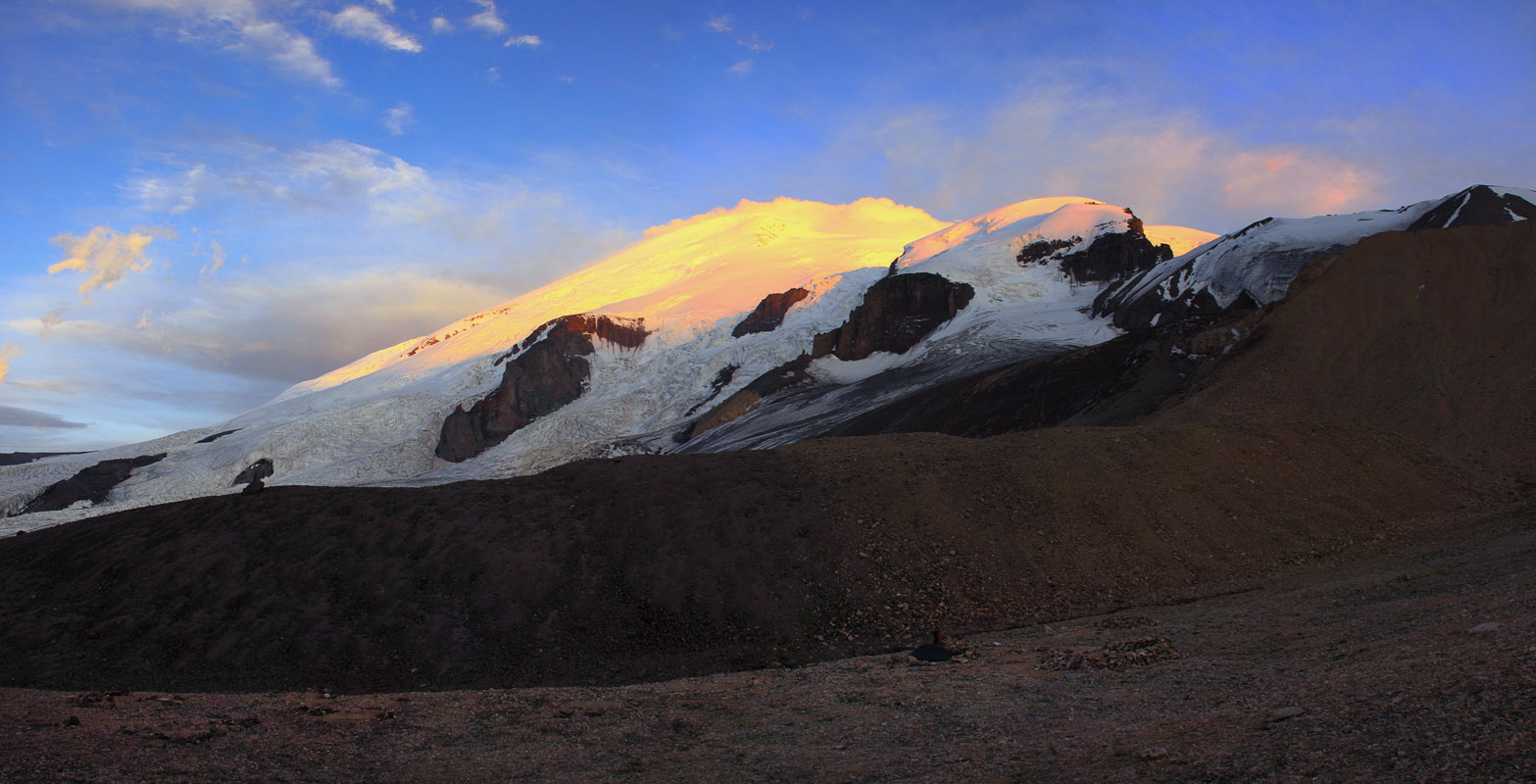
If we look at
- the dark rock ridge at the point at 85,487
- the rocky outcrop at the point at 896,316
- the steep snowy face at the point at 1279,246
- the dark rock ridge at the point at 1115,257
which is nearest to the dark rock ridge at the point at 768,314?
the rocky outcrop at the point at 896,316

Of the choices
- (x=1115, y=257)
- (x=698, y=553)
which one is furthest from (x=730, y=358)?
(x=698, y=553)

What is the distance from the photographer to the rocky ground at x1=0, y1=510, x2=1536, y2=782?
6.62m

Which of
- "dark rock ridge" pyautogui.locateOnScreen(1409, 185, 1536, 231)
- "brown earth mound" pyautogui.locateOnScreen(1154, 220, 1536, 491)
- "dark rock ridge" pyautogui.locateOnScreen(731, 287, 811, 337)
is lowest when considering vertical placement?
"brown earth mound" pyautogui.locateOnScreen(1154, 220, 1536, 491)

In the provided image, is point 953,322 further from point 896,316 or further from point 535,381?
point 535,381

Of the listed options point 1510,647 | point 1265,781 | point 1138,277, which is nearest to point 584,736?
point 1265,781

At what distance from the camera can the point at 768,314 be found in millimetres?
103125

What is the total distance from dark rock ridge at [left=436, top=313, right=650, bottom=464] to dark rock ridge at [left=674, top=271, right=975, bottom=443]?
24.5 metres

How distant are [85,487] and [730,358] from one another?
53423 millimetres

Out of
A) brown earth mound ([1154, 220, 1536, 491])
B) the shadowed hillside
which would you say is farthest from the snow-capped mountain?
the shadowed hillside

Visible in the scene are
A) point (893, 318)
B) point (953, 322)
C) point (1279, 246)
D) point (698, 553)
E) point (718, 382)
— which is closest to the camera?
point (698, 553)

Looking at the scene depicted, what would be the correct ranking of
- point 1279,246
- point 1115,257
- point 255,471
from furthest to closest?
point 1115,257 → point 255,471 → point 1279,246

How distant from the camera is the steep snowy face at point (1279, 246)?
47.9 meters

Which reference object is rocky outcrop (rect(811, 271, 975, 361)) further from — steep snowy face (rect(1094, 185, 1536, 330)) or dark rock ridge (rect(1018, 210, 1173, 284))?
steep snowy face (rect(1094, 185, 1536, 330))

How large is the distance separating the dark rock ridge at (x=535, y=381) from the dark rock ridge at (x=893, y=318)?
24534 mm
